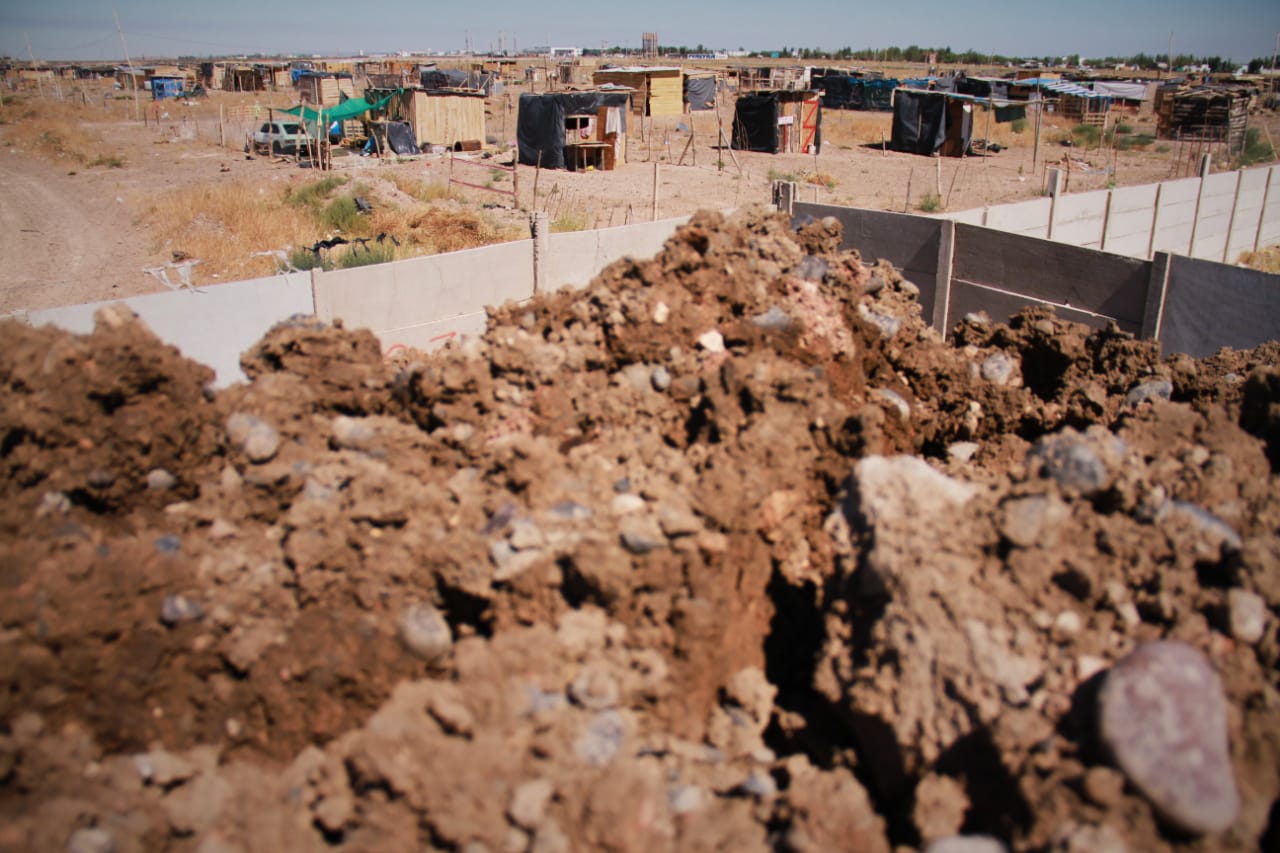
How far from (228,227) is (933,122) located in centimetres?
2475

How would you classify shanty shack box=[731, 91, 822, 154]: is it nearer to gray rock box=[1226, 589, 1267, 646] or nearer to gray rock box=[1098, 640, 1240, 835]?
gray rock box=[1226, 589, 1267, 646]

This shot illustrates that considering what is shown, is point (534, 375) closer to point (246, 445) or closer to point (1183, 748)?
point (246, 445)

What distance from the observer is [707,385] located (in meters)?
4.73

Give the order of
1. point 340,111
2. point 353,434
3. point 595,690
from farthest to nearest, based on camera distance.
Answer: point 340,111 < point 353,434 < point 595,690

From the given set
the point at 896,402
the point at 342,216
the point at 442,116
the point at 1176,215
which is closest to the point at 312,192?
the point at 342,216

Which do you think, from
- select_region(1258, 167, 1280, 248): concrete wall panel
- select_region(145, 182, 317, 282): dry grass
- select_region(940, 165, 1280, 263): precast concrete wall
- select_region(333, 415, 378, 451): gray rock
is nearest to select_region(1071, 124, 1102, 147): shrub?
select_region(1258, 167, 1280, 248): concrete wall panel

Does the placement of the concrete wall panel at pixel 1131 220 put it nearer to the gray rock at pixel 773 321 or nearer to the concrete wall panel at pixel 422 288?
the concrete wall panel at pixel 422 288

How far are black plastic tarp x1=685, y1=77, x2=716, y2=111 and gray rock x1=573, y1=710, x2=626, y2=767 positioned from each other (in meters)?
42.3

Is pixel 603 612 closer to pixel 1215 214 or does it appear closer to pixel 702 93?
pixel 1215 214

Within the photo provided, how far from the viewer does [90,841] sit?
2975mm

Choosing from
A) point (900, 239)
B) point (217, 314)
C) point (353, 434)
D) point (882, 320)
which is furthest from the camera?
point (900, 239)

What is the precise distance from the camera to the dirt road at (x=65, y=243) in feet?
40.9

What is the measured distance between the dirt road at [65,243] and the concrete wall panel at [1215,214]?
1651 centimetres

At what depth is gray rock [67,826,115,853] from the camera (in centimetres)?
295
